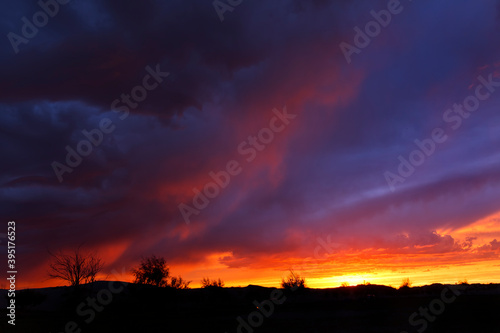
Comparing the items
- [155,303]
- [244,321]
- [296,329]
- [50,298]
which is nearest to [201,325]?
[244,321]

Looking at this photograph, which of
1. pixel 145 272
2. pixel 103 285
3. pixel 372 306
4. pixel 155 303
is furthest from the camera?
pixel 103 285

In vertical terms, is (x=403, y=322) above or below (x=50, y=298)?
below

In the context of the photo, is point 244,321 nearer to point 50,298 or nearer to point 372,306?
point 372,306

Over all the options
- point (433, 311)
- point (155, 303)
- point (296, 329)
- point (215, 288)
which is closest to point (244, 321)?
point (296, 329)

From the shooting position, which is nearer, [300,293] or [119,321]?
[119,321]

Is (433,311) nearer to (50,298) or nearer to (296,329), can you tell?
(296,329)

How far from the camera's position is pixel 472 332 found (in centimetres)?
2925

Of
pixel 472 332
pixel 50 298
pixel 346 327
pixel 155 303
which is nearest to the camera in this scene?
pixel 472 332

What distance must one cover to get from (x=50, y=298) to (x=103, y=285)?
564 inches

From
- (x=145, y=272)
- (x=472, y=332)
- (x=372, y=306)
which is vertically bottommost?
(x=472, y=332)

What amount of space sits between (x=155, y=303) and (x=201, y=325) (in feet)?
123

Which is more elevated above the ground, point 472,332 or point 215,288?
point 215,288

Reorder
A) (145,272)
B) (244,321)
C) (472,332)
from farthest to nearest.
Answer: (145,272), (244,321), (472,332)

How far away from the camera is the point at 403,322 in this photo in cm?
3431
